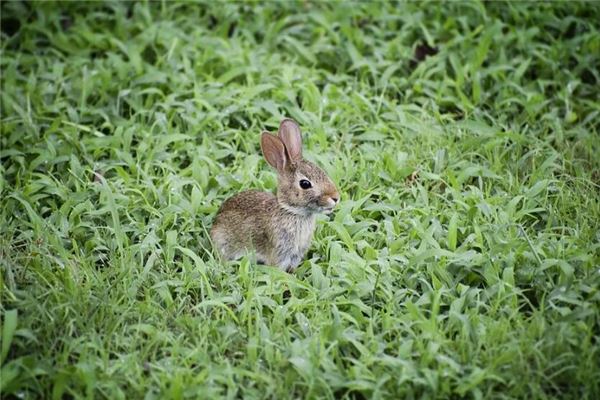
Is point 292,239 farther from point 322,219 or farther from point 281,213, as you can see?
point 322,219

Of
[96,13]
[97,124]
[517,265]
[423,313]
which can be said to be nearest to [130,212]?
[97,124]

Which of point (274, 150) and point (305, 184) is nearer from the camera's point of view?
point (305, 184)

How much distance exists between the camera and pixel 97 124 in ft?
22.5

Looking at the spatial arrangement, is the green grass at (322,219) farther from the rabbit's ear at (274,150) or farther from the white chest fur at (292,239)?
the rabbit's ear at (274,150)

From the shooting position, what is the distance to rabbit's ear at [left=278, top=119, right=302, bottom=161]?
545cm

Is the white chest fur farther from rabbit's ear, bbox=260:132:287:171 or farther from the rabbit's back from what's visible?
rabbit's ear, bbox=260:132:287:171

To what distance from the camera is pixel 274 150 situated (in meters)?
5.47

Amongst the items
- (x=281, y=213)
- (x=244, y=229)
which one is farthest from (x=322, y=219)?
(x=244, y=229)

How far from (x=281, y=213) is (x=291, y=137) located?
0.48 metres

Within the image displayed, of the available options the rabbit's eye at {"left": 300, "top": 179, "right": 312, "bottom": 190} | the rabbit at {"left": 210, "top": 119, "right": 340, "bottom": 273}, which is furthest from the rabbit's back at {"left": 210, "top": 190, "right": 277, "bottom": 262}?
the rabbit's eye at {"left": 300, "top": 179, "right": 312, "bottom": 190}

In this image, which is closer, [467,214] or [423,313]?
[423,313]

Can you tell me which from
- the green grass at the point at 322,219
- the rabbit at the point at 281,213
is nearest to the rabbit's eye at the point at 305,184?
the rabbit at the point at 281,213

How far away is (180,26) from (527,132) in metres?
3.28

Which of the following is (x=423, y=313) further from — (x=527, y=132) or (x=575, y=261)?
(x=527, y=132)
